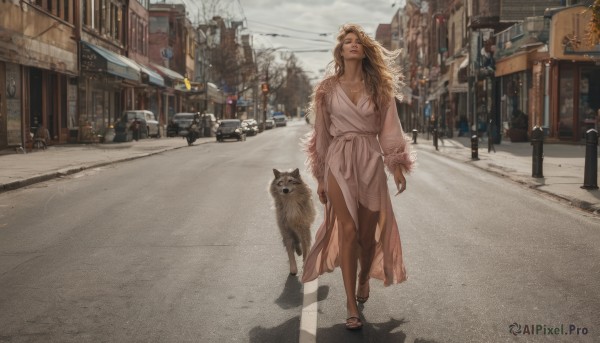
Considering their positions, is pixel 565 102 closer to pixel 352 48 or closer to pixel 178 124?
pixel 178 124

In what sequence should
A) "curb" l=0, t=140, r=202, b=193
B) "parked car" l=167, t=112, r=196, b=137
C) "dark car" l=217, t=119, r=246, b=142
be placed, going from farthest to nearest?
"parked car" l=167, t=112, r=196, b=137
"dark car" l=217, t=119, r=246, b=142
"curb" l=0, t=140, r=202, b=193

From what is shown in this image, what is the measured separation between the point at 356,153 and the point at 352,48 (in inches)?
28.0

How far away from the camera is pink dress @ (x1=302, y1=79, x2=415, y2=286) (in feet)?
17.7

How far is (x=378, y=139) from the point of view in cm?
572

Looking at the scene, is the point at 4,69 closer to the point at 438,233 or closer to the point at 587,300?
the point at 438,233

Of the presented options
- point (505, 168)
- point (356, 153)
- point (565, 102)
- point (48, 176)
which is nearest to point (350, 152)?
point (356, 153)

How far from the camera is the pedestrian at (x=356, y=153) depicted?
5.36m

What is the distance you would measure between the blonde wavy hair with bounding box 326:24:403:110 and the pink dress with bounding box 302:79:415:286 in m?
0.07

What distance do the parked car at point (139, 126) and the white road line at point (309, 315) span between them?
113 feet

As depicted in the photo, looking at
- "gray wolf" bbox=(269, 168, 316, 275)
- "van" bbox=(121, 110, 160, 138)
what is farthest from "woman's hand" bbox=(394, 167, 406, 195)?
"van" bbox=(121, 110, 160, 138)

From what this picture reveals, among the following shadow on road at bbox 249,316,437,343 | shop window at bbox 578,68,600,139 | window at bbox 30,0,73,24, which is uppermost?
window at bbox 30,0,73,24

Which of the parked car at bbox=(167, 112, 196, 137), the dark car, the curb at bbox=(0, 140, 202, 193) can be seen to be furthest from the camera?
the parked car at bbox=(167, 112, 196, 137)

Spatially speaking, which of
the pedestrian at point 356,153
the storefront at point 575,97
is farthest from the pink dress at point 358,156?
the storefront at point 575,97

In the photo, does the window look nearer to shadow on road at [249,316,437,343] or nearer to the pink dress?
the pink dress
